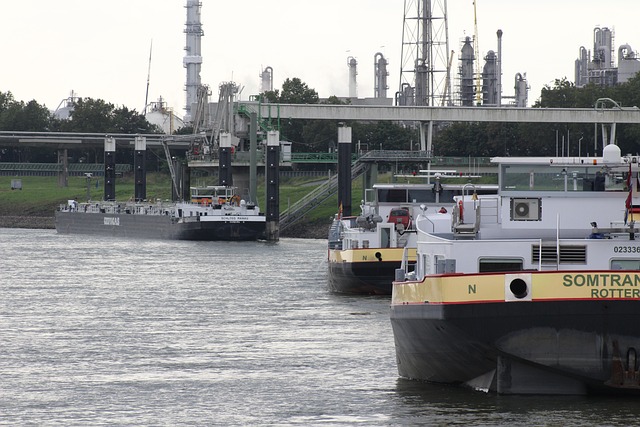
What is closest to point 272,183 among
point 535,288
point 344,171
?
point 344,171

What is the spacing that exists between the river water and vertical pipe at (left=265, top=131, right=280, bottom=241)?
49376mm

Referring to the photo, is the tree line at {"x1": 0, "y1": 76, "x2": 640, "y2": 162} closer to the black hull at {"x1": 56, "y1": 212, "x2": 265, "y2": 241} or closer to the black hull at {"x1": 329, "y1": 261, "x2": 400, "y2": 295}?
the black hull at {"x1": 56, "y1": 212, "x2": 265, "y2": 241}

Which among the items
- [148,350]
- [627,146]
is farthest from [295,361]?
[627,146]

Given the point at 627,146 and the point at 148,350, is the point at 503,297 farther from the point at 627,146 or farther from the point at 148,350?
the point at 627,146

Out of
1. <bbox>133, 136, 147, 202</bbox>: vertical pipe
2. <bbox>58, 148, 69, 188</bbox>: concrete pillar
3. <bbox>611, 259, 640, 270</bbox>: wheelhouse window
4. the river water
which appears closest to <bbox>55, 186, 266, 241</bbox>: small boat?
<bbox>133, 136, 147, 202</bbox>: vertical pipe

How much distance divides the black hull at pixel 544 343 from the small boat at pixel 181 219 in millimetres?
90603

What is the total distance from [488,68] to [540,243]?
14577cm

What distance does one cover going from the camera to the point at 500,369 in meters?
26.8

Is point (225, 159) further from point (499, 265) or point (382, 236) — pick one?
point (499, 265)

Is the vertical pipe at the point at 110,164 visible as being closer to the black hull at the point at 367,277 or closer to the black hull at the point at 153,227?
the black hull at the point at 153,227

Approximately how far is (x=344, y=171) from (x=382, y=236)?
5160cm

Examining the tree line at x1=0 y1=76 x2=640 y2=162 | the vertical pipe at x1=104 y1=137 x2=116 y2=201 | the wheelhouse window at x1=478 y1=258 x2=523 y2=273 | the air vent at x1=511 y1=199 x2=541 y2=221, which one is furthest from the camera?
the vertical pipe at x1=104 y1=137 x2=116 y2=201

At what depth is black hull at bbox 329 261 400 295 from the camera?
5566cm

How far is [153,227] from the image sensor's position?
129750 mm
